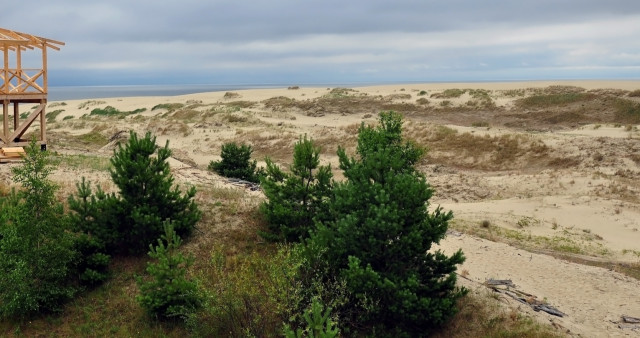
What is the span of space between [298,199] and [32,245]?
7.77 metres

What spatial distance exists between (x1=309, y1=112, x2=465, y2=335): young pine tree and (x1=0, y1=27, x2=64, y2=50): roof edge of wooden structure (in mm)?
18864

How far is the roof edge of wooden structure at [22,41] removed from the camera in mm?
24859

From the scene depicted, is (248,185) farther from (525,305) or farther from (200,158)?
(200,158)

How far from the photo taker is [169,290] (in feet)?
46.1

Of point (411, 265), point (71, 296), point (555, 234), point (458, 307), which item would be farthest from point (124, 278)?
point (555, 234)

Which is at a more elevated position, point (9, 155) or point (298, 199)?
point (9, 155)

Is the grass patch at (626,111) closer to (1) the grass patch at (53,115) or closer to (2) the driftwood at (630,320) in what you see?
(2) the driftwood at (630,320)

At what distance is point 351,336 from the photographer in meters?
13.8

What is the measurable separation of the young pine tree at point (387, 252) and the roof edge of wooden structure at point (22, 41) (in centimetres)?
1886

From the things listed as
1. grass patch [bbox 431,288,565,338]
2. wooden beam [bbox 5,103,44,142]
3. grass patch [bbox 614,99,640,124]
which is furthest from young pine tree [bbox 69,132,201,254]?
grass patch [bbox 614,99,640,124]

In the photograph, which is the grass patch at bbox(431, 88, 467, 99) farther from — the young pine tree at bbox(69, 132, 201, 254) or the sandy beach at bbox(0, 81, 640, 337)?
the young pine tree at bbox(69, 132, 201, 254)

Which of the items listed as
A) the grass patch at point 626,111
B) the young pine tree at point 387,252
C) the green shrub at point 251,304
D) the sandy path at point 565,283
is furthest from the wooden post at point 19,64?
the grass patch at point 626,111

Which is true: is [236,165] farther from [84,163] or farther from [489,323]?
[489,323]

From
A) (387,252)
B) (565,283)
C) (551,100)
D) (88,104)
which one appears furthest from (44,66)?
(88,104)
